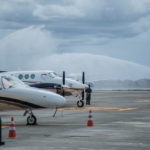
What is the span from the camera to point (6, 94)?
20219 millimetres

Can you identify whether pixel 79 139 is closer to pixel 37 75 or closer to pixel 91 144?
pixel 91 144

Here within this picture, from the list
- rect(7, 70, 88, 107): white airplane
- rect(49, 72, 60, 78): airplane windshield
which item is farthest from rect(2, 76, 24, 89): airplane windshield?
rect(49, 72, 60, 78): airplane windshield

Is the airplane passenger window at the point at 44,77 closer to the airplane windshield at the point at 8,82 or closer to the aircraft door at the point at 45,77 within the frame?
the aircraft door at the point at 45,77

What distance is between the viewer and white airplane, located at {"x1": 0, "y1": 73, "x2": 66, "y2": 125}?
64.2ft

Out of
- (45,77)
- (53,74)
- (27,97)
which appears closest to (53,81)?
(45,77)

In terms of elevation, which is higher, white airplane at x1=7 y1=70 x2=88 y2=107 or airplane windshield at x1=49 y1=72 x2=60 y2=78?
airplane windshield at x1=49 y1=72 x2=60 y2=78

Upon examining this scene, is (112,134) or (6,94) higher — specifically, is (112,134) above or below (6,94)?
below

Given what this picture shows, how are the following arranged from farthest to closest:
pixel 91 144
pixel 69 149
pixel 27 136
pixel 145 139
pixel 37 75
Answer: pixel 37 75
pixel 27 136
pixel 145 139
pixel 91 144
pixel 69 149

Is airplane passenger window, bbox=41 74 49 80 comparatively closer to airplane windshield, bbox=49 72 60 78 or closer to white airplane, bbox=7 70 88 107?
white airplane, bbox=7 70 88 107

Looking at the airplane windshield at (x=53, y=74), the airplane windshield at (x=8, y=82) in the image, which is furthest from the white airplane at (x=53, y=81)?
the airplane windshield at (x=8, y=82)

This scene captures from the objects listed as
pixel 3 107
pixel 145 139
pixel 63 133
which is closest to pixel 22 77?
pixel 3 107

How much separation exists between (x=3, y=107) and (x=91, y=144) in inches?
307

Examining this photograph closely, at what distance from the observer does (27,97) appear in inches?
780

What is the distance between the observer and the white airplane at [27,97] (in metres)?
19.6
